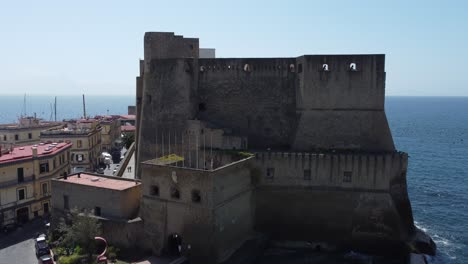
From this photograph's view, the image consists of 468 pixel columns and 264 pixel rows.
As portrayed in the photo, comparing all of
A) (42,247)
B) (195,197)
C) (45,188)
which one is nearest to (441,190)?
(195,197)

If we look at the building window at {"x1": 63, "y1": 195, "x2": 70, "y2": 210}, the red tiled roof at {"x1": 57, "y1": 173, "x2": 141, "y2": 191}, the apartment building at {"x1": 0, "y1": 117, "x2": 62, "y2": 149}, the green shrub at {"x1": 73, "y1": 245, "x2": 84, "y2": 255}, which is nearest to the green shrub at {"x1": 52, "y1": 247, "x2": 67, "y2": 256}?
the green shrub at {"x1": 73, "y1": 245, "x2": 84, "y2": 255}

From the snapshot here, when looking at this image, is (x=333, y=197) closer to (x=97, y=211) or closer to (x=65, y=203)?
(x=97, y=211)

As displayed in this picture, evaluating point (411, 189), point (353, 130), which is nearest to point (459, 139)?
point (411, 189)

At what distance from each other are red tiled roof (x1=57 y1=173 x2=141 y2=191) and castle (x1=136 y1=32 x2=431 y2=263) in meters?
1.60

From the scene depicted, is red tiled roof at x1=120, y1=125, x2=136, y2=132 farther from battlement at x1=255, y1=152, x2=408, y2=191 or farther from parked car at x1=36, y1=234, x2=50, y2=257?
battlement at x1=255, y1=152, x2=408, y2=191

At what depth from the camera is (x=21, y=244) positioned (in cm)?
2986

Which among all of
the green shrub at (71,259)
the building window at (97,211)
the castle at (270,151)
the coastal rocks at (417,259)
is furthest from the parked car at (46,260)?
the coastal rocks at (417,259)

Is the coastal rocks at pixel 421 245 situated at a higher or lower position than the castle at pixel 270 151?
lower

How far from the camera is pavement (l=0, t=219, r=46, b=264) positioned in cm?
2745

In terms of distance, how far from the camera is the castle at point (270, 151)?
91.2 ft

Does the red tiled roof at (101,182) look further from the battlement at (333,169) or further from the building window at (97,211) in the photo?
the battlement at (333,169)

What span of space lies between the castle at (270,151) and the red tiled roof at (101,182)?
160 cm

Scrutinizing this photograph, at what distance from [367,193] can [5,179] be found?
25.8 metres

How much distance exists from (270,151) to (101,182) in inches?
463
